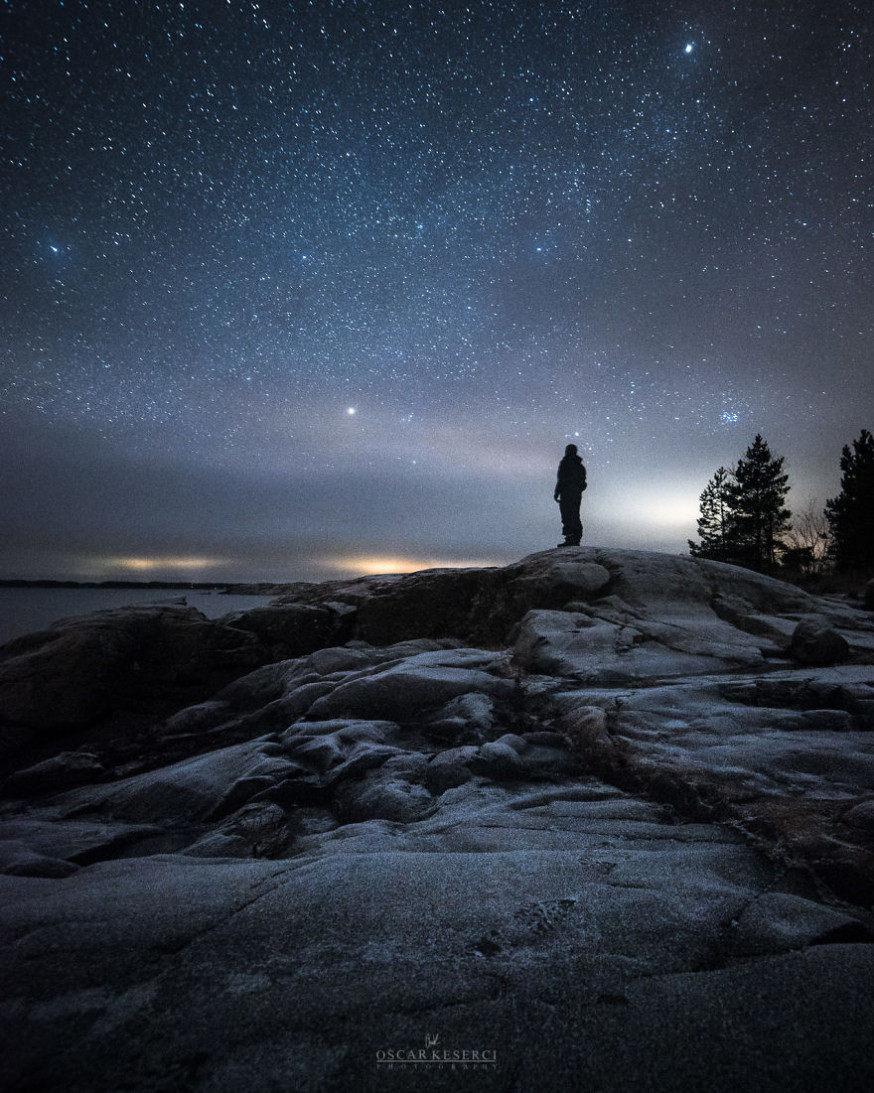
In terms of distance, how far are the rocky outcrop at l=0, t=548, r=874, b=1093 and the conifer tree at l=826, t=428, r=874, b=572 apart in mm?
23994

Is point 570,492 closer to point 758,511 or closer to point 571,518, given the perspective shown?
point 571,518

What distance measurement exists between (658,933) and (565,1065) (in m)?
0.62

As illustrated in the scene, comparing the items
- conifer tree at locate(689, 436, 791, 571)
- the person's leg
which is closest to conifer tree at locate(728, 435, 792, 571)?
conifer tree at locate(689, 436, 791, 571)

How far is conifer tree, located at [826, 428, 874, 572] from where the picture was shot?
22047 mm

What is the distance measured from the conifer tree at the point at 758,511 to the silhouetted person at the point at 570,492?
2090 cm

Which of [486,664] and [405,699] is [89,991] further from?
[486,664]

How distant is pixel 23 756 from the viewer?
20.5 ft

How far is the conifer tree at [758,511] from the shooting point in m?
29.0

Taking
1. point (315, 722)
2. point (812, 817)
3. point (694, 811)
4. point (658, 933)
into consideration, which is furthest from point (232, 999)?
point (315, 722)

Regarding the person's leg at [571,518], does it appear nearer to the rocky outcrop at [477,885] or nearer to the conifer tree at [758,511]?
the rocky outcrop at [477,885]

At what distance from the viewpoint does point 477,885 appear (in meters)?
1.79

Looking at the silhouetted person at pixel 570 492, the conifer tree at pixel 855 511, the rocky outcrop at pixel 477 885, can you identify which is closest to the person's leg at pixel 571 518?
the silhouetted person at pixel 570 492

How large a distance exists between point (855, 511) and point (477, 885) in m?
31.3

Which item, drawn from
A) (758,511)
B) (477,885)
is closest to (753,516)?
(758,511)
